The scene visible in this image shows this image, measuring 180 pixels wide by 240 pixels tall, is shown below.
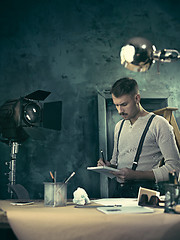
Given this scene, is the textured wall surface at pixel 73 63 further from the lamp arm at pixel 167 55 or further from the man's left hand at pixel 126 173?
the lamp arm at pixel 167 55

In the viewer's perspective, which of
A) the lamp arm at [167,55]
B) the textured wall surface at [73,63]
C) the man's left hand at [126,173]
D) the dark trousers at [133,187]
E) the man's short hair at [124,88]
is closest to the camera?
the lamp arm at [167,55]

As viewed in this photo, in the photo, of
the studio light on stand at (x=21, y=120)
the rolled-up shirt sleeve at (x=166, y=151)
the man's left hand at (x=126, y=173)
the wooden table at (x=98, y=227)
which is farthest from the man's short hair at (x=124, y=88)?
the wooden table at (x=98, y=227)

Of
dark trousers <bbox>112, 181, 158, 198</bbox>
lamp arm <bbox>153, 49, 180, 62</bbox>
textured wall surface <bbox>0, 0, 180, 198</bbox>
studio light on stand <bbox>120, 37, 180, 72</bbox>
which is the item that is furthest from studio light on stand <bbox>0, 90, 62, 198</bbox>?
lamp arm <bbox>153, 49, 180, 62</bbox>

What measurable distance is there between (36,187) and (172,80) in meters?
2.14

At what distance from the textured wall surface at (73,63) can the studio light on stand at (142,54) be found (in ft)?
6.52

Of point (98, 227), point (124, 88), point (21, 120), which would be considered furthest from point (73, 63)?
point (98, 227)

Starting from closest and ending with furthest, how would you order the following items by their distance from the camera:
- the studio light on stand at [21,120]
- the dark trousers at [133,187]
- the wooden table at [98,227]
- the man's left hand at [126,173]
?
the wooden table at [98,227] < the man's left hand at [126,173] < the dark trousers at [133,187] < the studio light on stand at [21,120]

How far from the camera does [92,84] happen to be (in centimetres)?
334

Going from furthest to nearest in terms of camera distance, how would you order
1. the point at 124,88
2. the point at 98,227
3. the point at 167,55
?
the point at 124,88, the point at 167,55, the point at 98,227

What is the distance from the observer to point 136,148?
2064 millimetres

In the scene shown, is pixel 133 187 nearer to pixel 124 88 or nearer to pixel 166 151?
pixel 166 151

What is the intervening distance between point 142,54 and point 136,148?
0.99 metres

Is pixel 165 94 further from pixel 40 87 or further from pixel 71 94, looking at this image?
pixel 40 87

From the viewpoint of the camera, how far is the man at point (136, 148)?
5.84 ft
